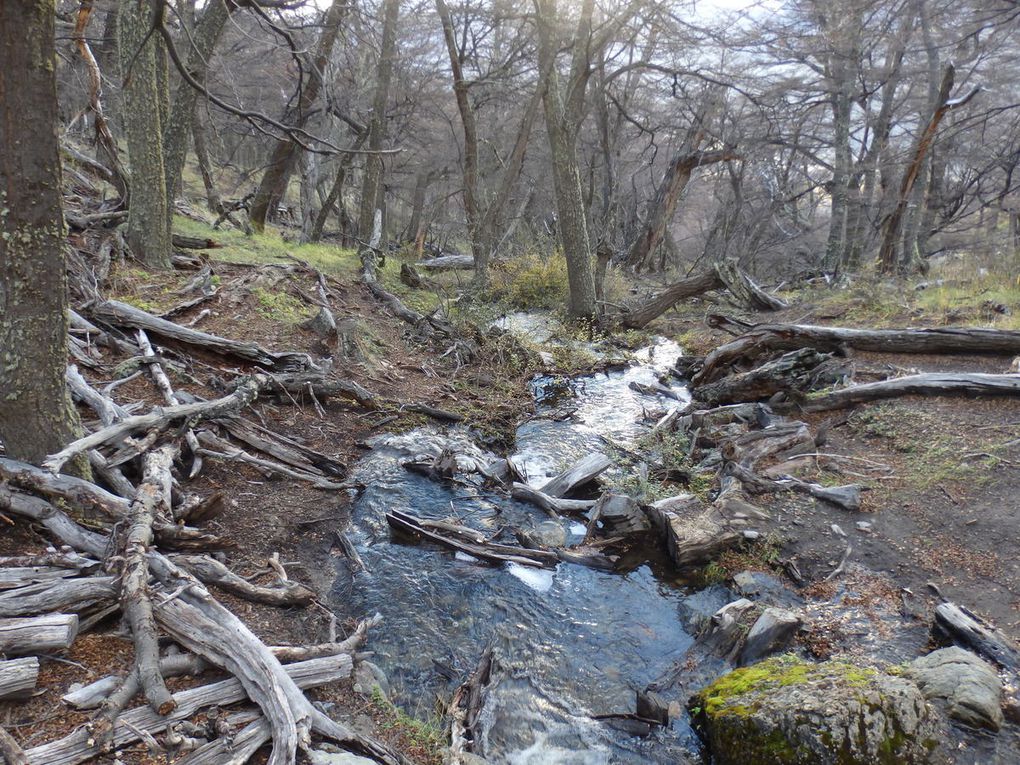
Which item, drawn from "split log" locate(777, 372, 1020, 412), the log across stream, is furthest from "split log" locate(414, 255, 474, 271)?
the log across stream

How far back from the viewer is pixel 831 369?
7.15m

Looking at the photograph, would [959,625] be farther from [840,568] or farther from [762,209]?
[762,209]

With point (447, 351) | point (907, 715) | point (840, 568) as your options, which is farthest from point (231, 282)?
point (907, 715)

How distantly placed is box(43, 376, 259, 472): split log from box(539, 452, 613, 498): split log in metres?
2.88

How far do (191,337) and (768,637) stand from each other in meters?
6.02

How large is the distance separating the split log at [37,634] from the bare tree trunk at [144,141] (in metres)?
6.94

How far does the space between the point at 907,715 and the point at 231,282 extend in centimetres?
863

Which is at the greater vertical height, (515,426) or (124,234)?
(124,234)

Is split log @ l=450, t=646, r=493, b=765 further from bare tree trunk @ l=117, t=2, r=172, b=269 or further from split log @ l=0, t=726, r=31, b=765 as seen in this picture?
bare tree trunk @ l=117, t=2, r=172, b=269

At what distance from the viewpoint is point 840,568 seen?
13.7 ft

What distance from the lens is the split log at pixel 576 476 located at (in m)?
5.57

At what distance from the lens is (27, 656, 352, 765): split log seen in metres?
2.02

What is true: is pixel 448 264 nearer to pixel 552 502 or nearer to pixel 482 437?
pixel 482 437

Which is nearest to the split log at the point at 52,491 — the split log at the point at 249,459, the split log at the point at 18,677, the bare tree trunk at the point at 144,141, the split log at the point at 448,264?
the split log at the point at 18,677
